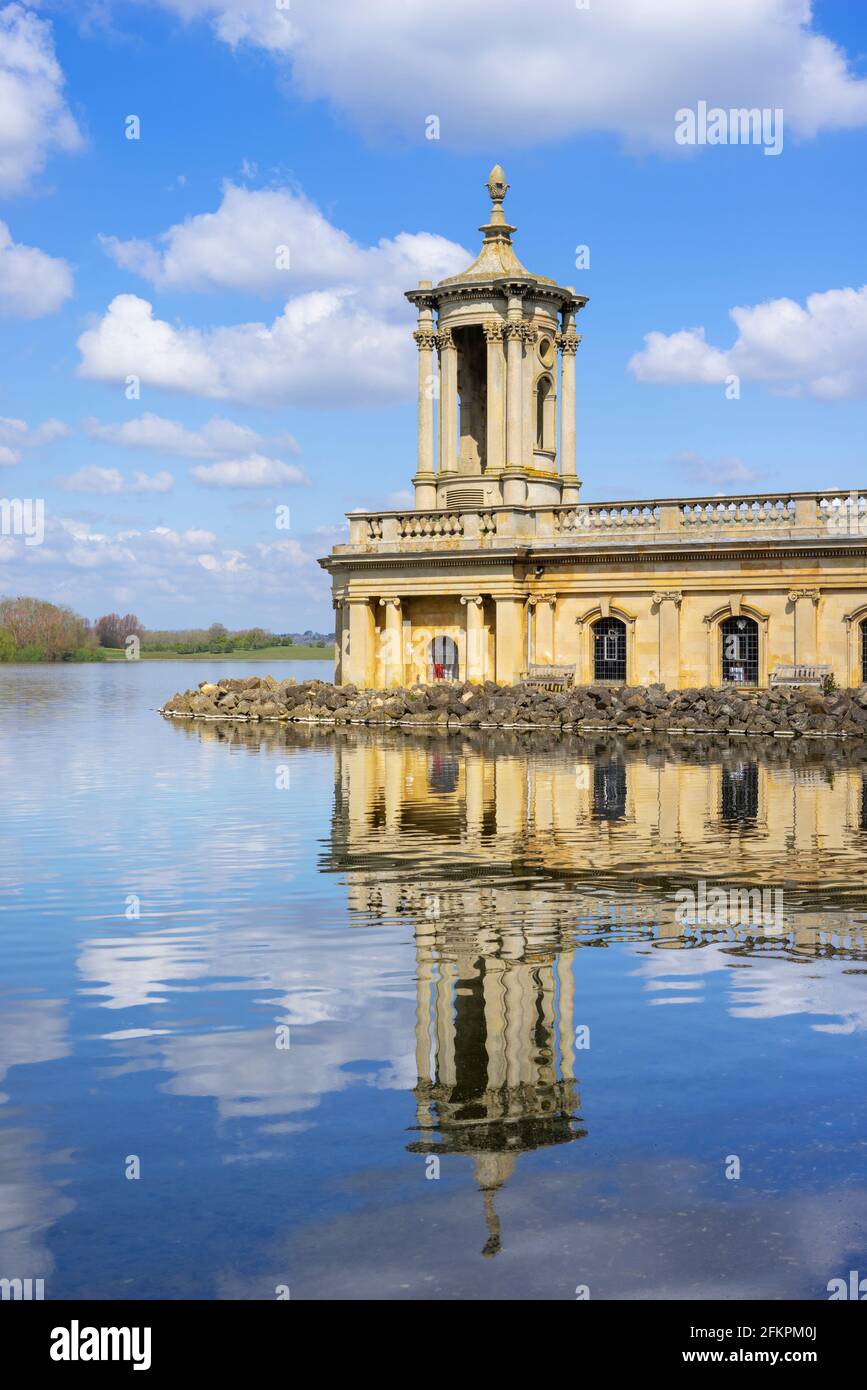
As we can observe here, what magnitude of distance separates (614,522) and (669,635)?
4.04 metres

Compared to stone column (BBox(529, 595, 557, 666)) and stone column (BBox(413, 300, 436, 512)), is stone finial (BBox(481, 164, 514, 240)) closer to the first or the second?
stone column (BBox(413, 300, 436, 512))

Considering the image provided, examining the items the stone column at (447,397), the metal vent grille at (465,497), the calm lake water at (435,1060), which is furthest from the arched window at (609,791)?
the stone column at (447,397)

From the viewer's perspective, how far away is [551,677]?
47.4m

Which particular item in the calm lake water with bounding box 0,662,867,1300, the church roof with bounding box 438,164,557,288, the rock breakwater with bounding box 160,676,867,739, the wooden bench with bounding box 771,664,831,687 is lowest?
the calm lake water with bounding box 0,662,867,1300

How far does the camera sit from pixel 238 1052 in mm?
9523

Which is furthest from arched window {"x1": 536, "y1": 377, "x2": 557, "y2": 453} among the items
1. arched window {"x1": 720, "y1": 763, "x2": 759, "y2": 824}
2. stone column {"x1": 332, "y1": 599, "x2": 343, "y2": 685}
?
arched window {"x1": 720, "y1": 763, "x2": 759, "y2": 824}

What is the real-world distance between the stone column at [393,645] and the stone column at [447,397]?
6138mm

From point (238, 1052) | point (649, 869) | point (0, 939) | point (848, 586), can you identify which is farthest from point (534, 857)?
point (848, 586)

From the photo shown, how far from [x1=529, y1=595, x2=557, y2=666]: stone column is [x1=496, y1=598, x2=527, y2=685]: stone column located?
0.78 m

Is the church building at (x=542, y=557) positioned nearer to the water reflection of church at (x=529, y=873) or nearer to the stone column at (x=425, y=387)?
the stone column at (x=425, y=387)

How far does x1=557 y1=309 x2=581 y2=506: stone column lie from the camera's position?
5425cm

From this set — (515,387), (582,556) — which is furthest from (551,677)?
(515,387)

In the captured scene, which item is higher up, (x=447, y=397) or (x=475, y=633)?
(x=447, y=397)

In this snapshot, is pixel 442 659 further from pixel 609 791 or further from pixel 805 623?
pixel 609 791
